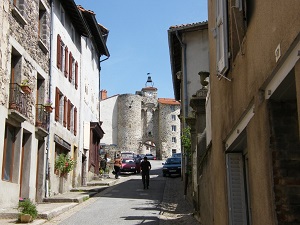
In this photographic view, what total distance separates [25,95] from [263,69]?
37.5ft

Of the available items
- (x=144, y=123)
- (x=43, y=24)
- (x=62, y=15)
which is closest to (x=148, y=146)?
(x=144, y=123)

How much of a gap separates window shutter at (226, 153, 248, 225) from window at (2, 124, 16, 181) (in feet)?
27.5

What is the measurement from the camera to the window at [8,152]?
13.6 m

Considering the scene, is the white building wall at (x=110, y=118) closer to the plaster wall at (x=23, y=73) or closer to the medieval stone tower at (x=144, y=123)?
Answer: the medieval stone tower at (x=144, y=123)

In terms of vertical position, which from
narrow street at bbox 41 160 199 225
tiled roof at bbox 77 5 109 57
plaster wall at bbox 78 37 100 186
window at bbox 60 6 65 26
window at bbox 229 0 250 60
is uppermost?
tiled roof at bbox 77 5 109 57

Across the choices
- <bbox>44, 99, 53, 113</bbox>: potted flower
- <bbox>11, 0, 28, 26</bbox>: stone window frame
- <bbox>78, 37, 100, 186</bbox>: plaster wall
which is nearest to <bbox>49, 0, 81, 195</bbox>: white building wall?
<bbox>78, 37, 100, 186</bbox>: plaster wall

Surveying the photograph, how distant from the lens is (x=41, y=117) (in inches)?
671

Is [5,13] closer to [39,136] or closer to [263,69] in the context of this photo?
[39,136]

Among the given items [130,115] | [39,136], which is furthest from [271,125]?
[130,115]

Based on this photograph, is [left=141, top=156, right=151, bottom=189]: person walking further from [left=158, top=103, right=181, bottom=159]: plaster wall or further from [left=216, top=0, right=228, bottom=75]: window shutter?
[left=158, top=103, right=181, bottom=159]: plaster wall

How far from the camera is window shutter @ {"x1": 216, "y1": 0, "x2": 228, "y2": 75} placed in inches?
263

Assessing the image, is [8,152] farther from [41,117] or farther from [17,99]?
[41,117]

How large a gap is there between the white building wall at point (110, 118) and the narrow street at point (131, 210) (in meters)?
61.3

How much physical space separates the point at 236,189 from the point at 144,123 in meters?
79.1
